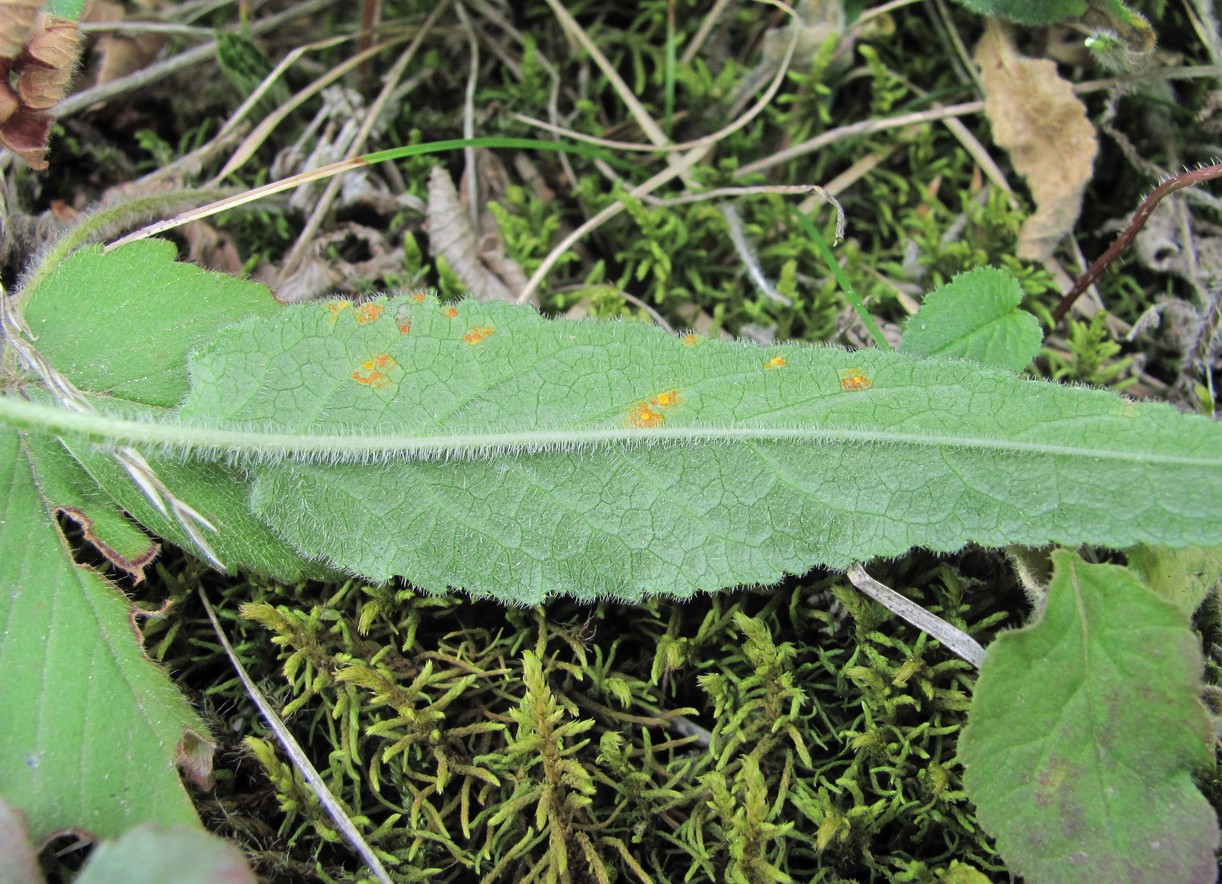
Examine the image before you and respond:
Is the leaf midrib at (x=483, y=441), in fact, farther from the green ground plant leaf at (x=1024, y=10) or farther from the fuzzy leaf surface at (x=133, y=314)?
the green ground plant leaf at (x=1024, y=10)

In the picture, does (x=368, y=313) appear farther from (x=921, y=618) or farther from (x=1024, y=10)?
(x=1024, y=10)

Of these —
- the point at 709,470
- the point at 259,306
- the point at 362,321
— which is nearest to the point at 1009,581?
the point at 709,470

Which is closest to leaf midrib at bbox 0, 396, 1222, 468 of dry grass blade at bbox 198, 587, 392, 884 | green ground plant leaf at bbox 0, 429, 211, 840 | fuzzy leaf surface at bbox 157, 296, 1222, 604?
fuzzy leaf surface at bbox 157, 296, 1222, 604

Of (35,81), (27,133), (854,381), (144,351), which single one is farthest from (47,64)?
(854,381)

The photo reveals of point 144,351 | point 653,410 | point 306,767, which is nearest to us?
point 306,767

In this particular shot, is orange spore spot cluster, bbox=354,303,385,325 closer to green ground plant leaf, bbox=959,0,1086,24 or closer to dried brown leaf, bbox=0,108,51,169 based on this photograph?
dried brown leaf, bbox=0,108,51,169

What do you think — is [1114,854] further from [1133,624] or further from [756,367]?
[756,367]
